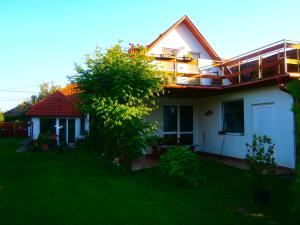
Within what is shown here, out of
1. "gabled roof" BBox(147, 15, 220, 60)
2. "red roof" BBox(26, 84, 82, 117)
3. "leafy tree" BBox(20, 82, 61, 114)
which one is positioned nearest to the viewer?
"gabled roof" BBox(147, 15, 220, 60)

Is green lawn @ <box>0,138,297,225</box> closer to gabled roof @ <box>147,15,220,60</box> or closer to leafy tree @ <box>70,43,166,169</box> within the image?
leafy tree @ <box>70,43,166,169</box>

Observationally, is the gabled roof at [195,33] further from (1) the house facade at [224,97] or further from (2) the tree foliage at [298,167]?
(2) the tree foliage at [298,167]

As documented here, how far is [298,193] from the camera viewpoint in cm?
450

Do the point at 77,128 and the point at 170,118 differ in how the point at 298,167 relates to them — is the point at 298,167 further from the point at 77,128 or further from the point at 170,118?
the point at 77,128

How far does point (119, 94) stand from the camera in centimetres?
1015

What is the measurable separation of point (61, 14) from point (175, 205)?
7847 millimetres

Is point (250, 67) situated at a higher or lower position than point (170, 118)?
higher

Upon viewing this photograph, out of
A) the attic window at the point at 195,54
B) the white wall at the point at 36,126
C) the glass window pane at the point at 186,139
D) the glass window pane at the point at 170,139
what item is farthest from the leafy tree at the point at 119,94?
A: the white wall at the point at 36,126

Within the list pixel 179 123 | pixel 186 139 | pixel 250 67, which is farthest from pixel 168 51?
pixel 250 67

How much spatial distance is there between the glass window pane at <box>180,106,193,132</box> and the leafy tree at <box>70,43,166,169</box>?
4.61m

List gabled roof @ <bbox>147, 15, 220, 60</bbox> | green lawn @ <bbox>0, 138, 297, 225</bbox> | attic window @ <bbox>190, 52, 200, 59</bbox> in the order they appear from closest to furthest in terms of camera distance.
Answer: green lawn @ <bbox>0, 138, 297, 225</bbox> → gabled roof @ <bbox>147, 15, 220, 60</bbox> → attic window @ <bbox>190, 52, 200, 59</bbox>

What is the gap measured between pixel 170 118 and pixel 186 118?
0.99 meters

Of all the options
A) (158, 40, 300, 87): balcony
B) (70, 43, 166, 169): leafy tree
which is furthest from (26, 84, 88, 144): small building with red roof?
(70, 43, 166, 169): leafy tree

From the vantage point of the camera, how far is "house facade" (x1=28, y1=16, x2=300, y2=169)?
1034 cm
